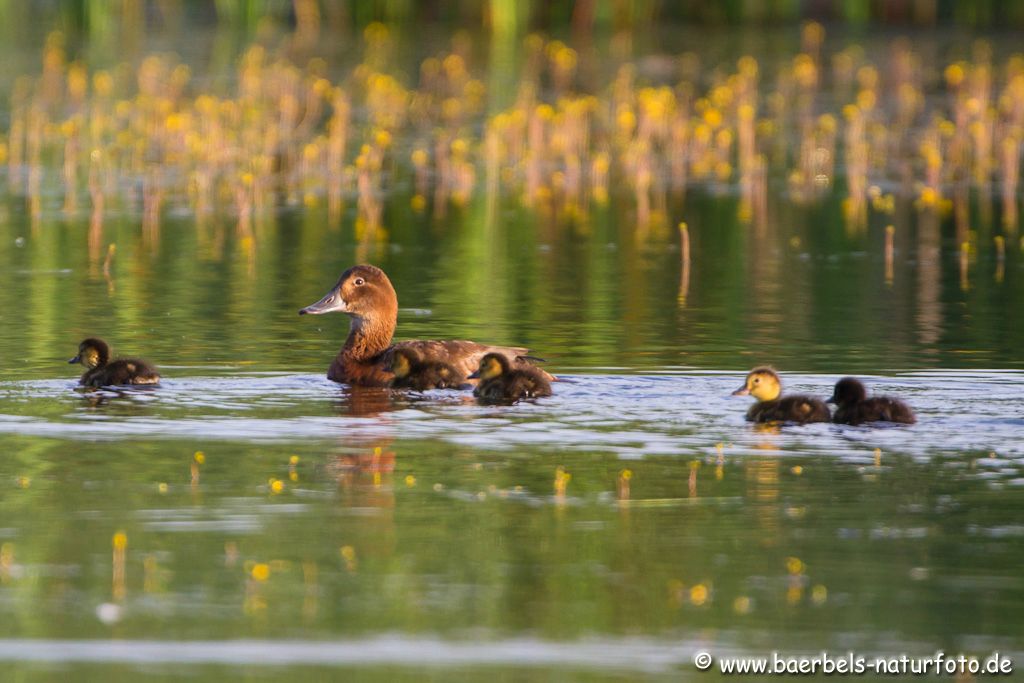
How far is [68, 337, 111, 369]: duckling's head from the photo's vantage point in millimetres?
13438

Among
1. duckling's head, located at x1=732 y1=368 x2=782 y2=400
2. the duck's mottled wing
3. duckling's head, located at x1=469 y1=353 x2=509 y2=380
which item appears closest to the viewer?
duckling's head, located at x1=732 y1=368 x2=782 y2=400

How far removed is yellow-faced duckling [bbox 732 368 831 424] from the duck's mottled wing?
1.76 m

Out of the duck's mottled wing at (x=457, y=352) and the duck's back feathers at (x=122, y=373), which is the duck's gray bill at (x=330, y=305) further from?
the duck's back feathers at (x=122, y=373)

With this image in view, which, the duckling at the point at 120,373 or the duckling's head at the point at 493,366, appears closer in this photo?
the duckling's head at the point at 493,366

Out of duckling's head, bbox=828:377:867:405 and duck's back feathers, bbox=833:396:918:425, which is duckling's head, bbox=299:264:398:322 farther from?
duck's back feathers, bbox=833:396:918:425

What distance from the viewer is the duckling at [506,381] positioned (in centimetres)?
1259

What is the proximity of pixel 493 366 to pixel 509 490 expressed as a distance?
2.83 meters

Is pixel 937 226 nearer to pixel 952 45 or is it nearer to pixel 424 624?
pixel 424 624

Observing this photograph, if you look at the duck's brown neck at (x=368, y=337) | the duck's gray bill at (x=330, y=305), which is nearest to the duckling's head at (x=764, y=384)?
the duck's brown neck at (x=368, y=337)

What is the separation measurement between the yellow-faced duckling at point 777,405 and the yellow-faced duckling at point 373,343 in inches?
67.5

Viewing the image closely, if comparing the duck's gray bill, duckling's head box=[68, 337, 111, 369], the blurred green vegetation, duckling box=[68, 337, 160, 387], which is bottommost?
duckling box=[68, 337, 160, 387]

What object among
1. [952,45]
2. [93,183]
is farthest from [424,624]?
[952,45]

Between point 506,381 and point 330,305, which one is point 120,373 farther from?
point 506,381

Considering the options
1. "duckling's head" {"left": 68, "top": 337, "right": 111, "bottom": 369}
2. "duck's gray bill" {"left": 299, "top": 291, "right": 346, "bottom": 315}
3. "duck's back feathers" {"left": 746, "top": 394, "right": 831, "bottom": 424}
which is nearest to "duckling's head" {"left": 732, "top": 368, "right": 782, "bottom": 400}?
"duck's back feathers" {"left": 746, "top": 394, "right": 831, "bottom": 424}
